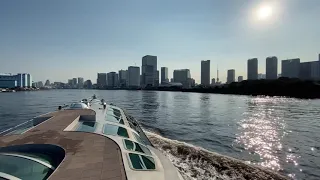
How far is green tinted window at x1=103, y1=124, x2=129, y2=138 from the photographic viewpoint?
14336 mm

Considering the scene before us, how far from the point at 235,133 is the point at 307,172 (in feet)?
40.5

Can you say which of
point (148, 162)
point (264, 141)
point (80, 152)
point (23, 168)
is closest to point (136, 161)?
point (148, 162)

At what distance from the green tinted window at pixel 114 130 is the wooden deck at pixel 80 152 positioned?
126 centimetres

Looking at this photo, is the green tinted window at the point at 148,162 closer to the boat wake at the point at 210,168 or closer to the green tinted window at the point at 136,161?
the green tinted window at the point at 136,161

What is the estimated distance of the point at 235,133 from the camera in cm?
2884

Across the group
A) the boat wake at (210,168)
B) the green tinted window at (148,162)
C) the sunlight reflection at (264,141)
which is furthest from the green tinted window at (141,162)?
the sunlight reflection at (264,141)

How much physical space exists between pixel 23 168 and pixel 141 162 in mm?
4258

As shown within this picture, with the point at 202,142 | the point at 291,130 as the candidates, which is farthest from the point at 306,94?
the point at 202,142

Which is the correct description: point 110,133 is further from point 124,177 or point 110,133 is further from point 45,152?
point 124,177

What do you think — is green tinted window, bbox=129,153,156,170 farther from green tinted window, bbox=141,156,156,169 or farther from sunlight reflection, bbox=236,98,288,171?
sunlight reflection, bbox=236,98,288,171

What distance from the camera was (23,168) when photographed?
7.93 metres

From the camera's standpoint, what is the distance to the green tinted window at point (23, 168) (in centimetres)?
754

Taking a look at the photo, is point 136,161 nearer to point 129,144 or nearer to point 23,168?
point 129,144

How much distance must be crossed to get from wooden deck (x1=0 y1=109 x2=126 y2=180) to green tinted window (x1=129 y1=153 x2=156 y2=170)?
54 centimetres
